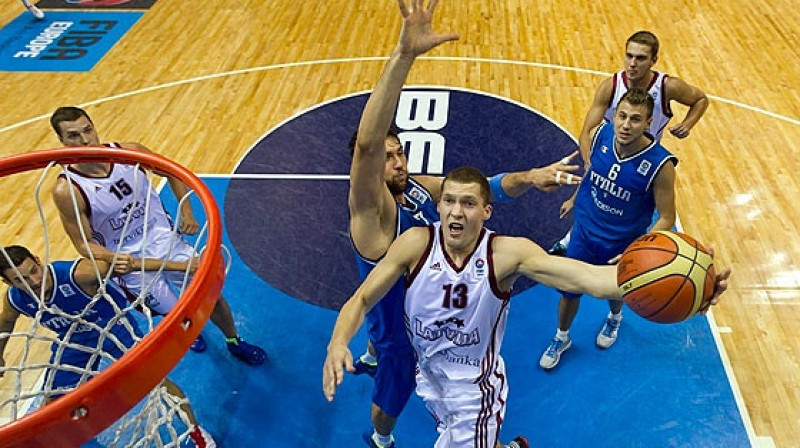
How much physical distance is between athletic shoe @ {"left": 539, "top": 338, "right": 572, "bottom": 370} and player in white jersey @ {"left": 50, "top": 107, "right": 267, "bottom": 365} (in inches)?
82.5

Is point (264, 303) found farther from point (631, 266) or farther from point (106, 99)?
point (106, 99)

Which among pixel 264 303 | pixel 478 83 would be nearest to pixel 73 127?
pixel 264 303

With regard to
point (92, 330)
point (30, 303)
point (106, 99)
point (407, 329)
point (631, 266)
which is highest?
point (631, 266)

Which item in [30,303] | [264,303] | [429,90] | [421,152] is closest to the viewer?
[30,303]

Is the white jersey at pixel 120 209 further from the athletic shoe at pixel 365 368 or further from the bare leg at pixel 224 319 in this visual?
the athletic shoe at pixel 365 368

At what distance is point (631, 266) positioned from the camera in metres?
Result: 2.64

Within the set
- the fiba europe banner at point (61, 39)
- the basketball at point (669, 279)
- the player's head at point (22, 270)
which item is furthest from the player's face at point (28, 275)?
the fiba europe banner at point (61, 39)

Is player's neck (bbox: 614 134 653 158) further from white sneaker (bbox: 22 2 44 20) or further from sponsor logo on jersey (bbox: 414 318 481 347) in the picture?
white sneaker (bbox: 22 2 44 20)

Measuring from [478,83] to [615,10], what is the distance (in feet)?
10.7

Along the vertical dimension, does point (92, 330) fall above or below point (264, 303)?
above

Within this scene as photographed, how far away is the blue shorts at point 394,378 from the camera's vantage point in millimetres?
3326

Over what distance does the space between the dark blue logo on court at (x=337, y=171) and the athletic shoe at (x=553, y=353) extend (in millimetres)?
694

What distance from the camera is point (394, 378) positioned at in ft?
11.0

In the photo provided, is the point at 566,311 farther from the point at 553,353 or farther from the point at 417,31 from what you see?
the point at 417,31
